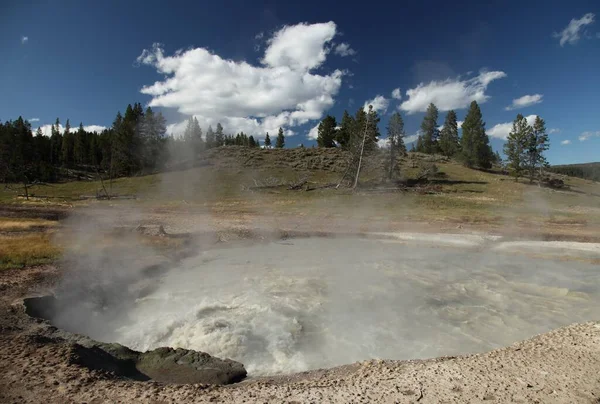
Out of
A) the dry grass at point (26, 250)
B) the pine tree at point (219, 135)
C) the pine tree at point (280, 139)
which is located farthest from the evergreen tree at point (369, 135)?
the pine tree at point (219, 135)

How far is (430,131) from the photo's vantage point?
88.2 metres

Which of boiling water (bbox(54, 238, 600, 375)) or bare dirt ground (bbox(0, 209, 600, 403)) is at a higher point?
bare dirt ground (bbox(0, 209, 600, 403))

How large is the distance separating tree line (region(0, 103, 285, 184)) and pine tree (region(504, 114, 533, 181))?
59.9m

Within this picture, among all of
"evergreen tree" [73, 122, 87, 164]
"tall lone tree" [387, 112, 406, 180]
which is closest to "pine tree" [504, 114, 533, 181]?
"tall lone tree" [387, 112, 406, 180]

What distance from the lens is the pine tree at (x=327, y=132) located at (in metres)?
84.2

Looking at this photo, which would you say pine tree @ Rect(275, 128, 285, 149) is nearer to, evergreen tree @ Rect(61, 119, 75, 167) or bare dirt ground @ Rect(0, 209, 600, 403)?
evergreen tree @ Rect(61, 119, 75, 167)

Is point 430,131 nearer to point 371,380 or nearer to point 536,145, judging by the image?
point 536,145

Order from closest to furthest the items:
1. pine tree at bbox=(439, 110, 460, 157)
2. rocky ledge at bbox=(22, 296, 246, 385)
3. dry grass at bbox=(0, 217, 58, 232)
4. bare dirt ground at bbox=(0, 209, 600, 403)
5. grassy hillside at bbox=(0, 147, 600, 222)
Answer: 1. bare dirt ground at bbox=(0, 209, 600, 403)
2. rocky ledge at bbox=(22, 296, 246, 385)
3. dry grass at bbox=(0, 217, 58, 232)
4. grassy hillside at bbox=(0, 147, 600, 222)
5. pine tree at bbox=(439, 110, 460, 157)

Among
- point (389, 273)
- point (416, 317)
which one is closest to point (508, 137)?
point (389, 273)

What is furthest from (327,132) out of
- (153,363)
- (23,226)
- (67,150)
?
(153,363)

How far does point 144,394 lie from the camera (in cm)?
520

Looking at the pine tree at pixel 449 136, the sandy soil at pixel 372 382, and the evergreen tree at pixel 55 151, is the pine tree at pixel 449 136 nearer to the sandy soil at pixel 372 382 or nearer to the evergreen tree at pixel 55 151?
the sandy soil at pixel 372 382

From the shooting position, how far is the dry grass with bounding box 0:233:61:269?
13383 mm

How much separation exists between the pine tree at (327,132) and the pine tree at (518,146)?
39.0m
